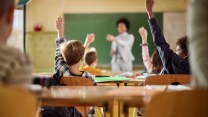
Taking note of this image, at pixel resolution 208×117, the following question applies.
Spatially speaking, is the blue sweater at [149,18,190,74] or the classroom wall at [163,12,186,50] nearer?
the blue sweater at [149,18,190,74]

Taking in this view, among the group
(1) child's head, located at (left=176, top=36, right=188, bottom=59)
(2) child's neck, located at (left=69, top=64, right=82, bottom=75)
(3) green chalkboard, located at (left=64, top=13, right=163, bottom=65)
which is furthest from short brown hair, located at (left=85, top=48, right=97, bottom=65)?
(3) green chalkboard, located at (left=64, top=13, right=163, bottom=65)

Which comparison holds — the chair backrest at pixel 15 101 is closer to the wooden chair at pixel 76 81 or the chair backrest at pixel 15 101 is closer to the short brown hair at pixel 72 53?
the wooden chair at pixel 76 81

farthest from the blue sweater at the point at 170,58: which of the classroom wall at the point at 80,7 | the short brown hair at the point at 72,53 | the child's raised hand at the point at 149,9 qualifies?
the classroom wall at the point at 80,7

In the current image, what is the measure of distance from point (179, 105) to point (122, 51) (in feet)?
21.7

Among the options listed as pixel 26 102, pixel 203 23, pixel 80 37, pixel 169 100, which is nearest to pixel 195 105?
pixel 169 100

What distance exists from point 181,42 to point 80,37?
5188 millimetres

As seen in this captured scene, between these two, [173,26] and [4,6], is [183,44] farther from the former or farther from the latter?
[173,26]

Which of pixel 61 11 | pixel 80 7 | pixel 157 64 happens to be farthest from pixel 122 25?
pixel 157 64

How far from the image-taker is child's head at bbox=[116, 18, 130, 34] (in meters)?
8.01

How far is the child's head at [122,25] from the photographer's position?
801cm

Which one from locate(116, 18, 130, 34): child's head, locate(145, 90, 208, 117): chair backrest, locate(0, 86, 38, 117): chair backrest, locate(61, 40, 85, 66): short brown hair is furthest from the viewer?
locate(116, 18, 130, 34): child's head

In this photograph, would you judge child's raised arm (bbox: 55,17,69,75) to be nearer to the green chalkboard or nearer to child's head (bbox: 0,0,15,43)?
child's head (bbox: 0,0,15,43)

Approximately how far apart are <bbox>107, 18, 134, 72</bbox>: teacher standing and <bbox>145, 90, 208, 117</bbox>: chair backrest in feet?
21.2

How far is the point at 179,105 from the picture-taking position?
1.30 metres
